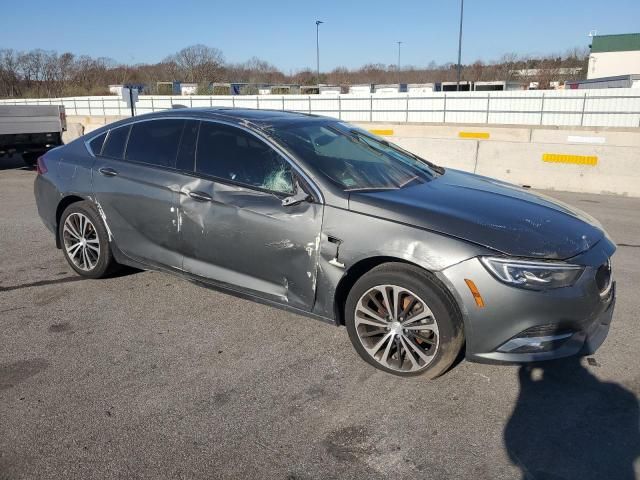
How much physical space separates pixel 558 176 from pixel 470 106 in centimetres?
1712

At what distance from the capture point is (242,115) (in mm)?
4367

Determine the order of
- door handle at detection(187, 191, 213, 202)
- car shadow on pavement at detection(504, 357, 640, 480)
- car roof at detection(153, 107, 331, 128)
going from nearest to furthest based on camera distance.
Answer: car shadow on pavement at detection(504, 357, 640, 480) → door handle at detection(187, 191, 213, 202) → car roof at detection(153, 107, 331, 128)

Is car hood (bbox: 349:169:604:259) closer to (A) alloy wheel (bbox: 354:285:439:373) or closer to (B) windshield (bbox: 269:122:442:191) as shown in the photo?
(B) windshield (bbox: 269:122:442:191)

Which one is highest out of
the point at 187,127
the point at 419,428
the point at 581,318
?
the point at 187,127

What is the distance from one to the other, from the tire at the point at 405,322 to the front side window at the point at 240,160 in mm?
907

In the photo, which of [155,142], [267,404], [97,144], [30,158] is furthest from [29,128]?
[267,404]

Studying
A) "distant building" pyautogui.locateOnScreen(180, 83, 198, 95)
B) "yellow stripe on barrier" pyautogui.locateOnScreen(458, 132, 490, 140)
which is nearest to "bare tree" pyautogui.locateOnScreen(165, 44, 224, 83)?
"distant building" pyautogui.locateOnScreen(180, 83, 198, 95)

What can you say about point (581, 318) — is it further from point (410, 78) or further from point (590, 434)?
point (410, 78)

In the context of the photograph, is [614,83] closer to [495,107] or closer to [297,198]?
[495,107]

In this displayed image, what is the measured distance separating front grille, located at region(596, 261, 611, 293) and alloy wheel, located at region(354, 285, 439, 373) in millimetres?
991

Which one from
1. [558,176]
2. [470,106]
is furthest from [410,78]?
[558,176]

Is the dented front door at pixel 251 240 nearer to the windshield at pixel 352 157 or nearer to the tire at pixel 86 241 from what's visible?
the windshield at pixel 352 157

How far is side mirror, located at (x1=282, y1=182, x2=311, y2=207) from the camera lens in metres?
3.60

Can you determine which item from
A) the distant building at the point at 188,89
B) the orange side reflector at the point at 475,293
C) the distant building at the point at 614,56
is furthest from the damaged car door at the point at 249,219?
the distant building at the point at 614,56
